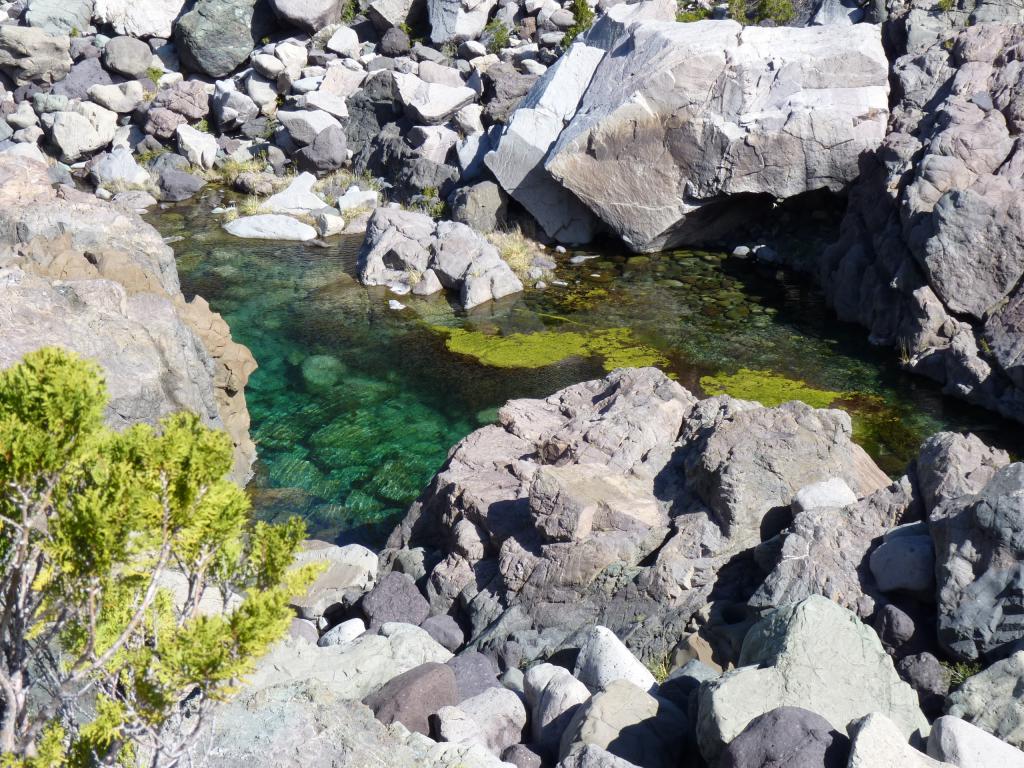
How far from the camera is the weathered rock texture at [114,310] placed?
1150 cm

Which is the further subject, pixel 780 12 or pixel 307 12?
pixel 307 12

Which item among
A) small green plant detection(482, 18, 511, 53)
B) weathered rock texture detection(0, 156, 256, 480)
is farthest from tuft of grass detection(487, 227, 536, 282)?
small green plant detection(482, 18, 511, 53)

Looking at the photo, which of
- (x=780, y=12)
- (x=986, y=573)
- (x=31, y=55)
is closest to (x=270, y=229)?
(x=31, y=55)

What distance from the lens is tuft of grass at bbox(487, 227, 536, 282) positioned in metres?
22.7

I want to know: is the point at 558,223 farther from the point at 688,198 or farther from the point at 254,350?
the point at 254,350

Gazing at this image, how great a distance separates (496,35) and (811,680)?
28.7 metres

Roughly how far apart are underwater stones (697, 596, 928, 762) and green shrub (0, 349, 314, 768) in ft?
12.2

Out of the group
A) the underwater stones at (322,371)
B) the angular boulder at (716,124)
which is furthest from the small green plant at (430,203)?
the underwater stones at (322,371)

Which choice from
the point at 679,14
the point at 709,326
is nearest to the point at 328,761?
the point at 709,326

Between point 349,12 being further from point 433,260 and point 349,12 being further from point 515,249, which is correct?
point 433,260

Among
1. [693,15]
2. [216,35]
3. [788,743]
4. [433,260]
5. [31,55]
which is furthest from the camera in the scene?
[216,35]

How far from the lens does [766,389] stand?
16609mm

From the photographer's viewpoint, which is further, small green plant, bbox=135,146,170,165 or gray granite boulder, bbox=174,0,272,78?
gray granite boulder, bbox=174,0,272,78

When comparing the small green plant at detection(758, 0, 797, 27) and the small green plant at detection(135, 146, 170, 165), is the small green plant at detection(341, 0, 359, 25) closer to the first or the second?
the small green plant at detection(135, 146, 170, 165)
